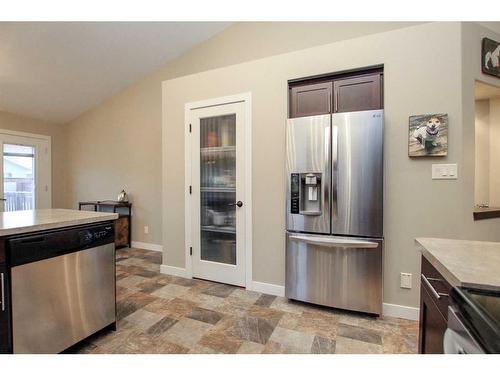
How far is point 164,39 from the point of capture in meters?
3.64

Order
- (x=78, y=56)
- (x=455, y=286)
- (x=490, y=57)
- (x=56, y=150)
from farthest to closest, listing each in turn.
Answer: (x=56, y=150) < (x=78, y=56) < (x=490, y=57) < (x=455, y=286)

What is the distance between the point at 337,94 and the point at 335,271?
1.65 meters

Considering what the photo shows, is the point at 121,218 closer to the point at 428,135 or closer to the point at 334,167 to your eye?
the point at 334,167

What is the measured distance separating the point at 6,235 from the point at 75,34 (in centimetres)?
302

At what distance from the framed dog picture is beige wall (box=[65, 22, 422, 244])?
59.4 inches

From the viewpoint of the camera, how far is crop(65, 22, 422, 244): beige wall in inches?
129

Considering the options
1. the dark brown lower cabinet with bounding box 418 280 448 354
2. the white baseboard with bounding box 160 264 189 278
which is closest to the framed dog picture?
the dark brown lower cabinet with bounding box 418 280 448 354

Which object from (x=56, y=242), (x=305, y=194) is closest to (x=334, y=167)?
(x=305, y=194)

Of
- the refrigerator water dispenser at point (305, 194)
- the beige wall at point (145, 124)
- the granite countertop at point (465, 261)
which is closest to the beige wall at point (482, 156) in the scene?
the beige wall at point (145, 124)

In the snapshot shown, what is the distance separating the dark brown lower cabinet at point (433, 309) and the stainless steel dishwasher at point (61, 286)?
6.58 ft

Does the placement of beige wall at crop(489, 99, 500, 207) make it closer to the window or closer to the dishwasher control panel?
the dishwasher control panel

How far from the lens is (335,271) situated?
86.0 inches

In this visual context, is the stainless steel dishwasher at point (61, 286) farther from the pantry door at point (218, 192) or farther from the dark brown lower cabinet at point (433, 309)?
the dark brown lower cabinet at point (433, 309)

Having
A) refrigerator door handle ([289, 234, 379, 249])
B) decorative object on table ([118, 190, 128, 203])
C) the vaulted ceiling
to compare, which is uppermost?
the vaulted ceiling
